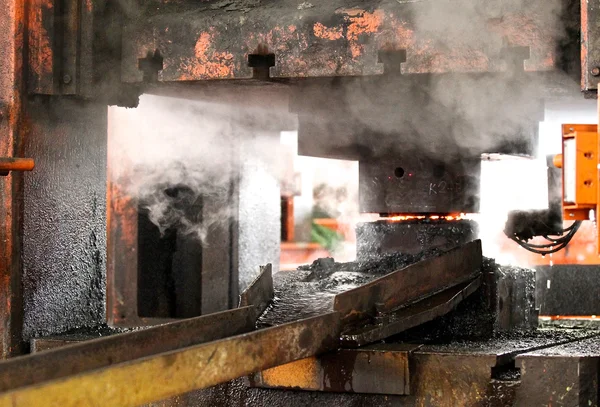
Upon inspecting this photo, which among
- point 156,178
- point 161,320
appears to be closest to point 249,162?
point 156,178

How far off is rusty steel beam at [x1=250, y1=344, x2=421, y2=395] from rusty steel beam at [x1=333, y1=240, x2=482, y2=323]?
0.51 ft

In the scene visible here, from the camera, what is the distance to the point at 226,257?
557cm

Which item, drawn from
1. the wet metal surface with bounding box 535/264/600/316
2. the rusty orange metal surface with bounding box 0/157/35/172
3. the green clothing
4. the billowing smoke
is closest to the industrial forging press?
the rusty orange metal surface with bounding box 0/157/35/172

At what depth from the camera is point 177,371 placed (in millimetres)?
2383

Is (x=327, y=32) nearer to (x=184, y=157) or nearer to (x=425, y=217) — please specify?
(x=425, y=217)

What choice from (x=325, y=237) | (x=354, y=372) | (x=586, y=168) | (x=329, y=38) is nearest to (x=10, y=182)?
(x=329, y=38)

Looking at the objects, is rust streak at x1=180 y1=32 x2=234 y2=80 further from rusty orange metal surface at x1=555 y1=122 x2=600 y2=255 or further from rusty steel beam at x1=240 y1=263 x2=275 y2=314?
rusty orange metal surface at x1=555 y1=122 x2=600 y2=255

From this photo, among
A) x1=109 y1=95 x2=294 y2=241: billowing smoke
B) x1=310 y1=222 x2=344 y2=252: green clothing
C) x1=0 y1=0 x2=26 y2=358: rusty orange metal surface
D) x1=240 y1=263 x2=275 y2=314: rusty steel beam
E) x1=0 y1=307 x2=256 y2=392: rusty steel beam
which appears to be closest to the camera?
x1=0 y1=307 x2=256 y2=392: rusty steel beam

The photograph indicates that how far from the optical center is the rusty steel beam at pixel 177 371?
2.04 meters

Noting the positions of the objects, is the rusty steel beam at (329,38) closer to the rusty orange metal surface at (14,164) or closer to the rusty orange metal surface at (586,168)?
the rusty orange metal surface at (586,168)

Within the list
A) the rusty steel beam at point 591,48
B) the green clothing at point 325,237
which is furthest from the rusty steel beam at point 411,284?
the green clothing at point 325,237

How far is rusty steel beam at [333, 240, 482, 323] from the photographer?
3350mm

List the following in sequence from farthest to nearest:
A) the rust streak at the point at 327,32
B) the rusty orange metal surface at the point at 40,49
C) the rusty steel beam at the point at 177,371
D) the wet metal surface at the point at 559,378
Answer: the rusty orange metal surface at the point at 40,49
the rust streak at the point at 327,32
the wet metal surface at the point at 559,378
the rusty steel beam at the point at 177,371

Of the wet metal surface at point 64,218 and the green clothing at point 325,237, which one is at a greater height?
the wet metal surface at point 64,218
